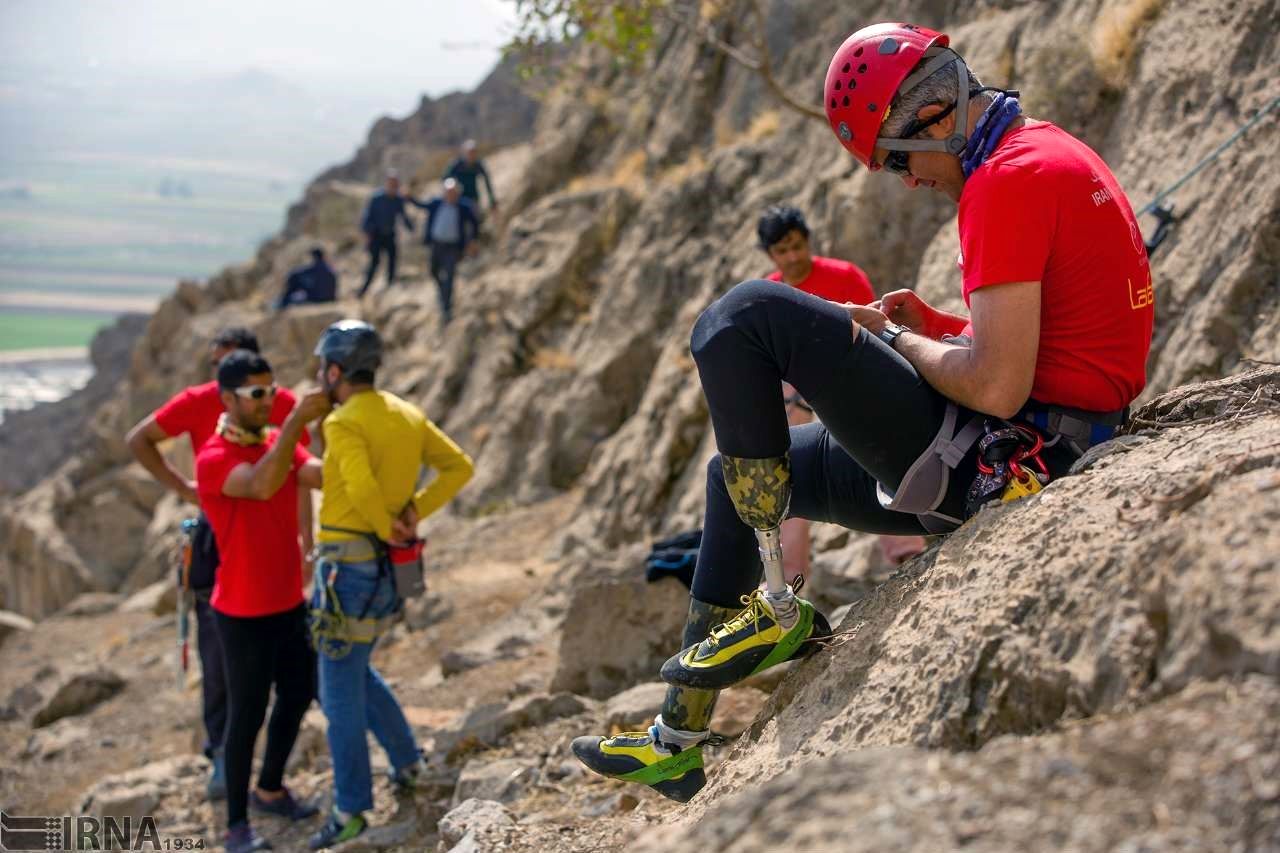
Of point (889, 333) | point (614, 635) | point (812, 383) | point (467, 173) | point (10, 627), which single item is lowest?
point (10, 627)

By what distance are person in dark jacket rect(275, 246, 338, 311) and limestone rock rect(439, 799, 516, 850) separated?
21.8m

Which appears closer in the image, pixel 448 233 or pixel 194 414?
pixel 194 414

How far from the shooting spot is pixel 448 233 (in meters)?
20.4

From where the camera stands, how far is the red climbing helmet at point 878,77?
3.69m

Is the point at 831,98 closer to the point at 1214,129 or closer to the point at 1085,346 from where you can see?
the point at 1085,346

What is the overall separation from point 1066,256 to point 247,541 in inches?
174

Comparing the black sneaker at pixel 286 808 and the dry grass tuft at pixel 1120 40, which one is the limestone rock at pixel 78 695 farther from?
the dry grass tuft at pixel 1120 40

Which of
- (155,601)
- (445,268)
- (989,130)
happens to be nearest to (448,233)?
(445,268)

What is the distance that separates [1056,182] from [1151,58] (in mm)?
6316

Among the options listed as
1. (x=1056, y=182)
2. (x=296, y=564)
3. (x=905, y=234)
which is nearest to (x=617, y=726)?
(x=296, y=564)

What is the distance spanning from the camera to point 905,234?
1070 cm

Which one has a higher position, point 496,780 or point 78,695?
point 496,780

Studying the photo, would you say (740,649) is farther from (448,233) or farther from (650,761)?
(448,233)

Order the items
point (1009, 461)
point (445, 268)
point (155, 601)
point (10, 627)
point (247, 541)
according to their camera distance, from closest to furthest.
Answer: point (1009, 461) < point (247, 541) < point (155, 601) < point (10, 627) < point (445, 268)
